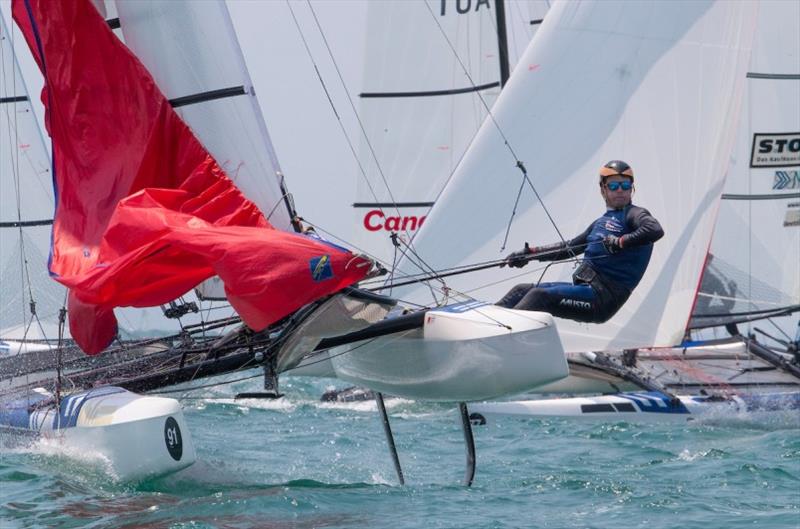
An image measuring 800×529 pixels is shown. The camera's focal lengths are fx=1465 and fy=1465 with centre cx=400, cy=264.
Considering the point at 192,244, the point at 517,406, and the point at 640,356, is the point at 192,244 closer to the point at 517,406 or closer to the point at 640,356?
the point at 517,406

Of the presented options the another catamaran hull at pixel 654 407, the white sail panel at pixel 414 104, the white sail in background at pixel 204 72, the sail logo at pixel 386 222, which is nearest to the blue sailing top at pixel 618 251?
the white sail in background at pixel 204 72

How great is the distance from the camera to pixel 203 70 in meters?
7.42

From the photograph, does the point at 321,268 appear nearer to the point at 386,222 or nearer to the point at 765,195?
the point at 765,195

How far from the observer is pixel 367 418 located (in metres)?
10.8

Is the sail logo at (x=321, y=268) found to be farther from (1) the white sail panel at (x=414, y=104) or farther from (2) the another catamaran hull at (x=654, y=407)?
(1) the white sail panel at (x=414, y=104)

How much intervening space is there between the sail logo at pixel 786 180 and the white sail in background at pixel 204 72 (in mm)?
6176

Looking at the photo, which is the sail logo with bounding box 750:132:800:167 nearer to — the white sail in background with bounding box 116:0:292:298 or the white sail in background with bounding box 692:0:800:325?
the white sail in background with bounding box 692:0:800:325

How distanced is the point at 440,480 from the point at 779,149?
577cm

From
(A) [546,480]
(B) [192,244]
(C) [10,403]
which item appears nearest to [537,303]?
(A) [546,480]

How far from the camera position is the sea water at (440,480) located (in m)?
6.25

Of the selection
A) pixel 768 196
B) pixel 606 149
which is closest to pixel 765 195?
pixel 768 196

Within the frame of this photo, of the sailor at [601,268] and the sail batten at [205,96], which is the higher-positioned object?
the sail batten at [205,96]

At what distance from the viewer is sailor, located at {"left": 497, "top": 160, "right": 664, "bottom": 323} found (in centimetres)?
734

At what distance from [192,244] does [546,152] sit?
3482 mm
